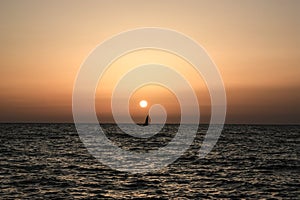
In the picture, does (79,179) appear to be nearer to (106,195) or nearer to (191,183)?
(106,195)

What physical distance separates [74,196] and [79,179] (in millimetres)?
8002

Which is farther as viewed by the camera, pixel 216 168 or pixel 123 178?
pixel 216 168

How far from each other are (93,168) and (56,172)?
18.5 feet

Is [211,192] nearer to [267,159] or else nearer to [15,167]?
[15,167]

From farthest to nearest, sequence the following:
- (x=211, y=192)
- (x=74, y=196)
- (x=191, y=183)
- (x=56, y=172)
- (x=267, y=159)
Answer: (x=267, y=159)
(x=56, y=172)
(x=191, y=183)
(x=211, y=192)
(x=74, y=196)

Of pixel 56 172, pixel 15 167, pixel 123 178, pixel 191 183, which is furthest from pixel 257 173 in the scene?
pixel 15 167

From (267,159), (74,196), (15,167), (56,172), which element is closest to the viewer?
(74,196)

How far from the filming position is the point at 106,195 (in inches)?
1278

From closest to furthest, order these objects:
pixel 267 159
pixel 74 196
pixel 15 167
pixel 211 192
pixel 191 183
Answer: pixel 74 196 < pixel 211 192 < pixel 191 183 < pixel 15 167 < pixel 267 159

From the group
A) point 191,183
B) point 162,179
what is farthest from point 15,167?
point 191,183

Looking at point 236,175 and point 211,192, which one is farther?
point 236,175

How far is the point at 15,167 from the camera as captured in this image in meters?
47.3

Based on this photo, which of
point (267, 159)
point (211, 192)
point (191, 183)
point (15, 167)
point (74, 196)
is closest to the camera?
point (74, 196)

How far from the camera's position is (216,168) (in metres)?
50.1
